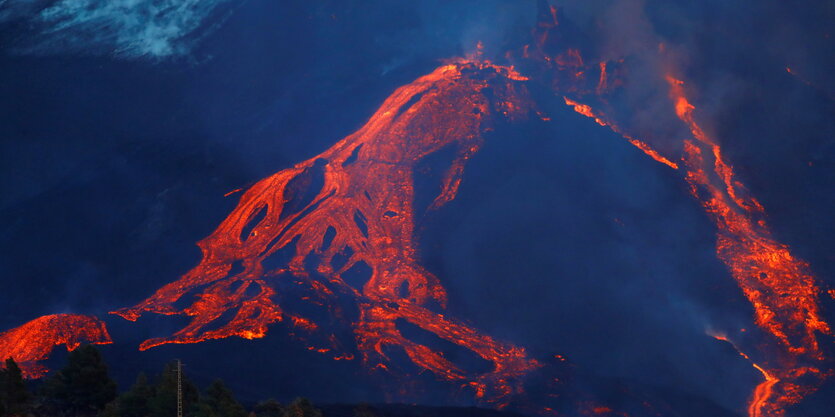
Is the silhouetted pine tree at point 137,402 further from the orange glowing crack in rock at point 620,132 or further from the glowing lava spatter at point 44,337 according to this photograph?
the orange glowing crack in rock at point 620,132

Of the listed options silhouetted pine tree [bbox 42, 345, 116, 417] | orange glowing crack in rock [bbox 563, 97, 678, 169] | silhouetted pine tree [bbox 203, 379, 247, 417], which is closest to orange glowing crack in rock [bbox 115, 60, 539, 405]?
orange glowing crack in rock [bbox 563, 97, 678, 169]

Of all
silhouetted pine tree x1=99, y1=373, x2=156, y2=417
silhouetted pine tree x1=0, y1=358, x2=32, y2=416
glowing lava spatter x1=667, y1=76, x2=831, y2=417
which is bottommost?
silhouetted pine tree x1=0, y1=358, x2=32, y2=416

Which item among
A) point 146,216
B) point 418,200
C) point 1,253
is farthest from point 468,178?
point 1,253

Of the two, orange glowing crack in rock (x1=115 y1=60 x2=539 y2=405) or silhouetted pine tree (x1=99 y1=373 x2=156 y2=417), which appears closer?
silhouetted pine tree (x1=99 y1=373 x2=156 y2=417)

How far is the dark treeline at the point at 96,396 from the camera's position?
1154 cm

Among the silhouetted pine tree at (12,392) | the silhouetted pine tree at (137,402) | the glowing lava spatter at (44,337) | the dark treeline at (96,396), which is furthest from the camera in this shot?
the glowing lava spatter at (44,337)

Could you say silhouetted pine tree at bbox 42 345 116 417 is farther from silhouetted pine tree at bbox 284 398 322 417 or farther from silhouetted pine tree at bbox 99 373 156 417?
silhouetted pine tree at bbox 284 398 322 417

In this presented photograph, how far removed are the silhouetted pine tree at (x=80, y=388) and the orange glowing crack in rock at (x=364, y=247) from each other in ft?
14.2

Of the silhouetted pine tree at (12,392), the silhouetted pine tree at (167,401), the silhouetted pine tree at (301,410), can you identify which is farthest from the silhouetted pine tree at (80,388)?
the silhouetted pine tree at (301,410)

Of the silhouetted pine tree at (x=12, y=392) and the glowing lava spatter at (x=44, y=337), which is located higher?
the silhouetted pine tree at (x=12, y=392)

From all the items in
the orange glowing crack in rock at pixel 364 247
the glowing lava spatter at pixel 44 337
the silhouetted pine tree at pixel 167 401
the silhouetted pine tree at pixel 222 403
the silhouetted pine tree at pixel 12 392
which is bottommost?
the glowing lava spatter at pixel 44 337

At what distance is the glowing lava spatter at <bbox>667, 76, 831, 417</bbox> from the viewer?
1786 cm

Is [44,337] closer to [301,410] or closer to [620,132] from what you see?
[301,410]

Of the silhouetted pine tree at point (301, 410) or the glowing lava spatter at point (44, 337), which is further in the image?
the glowing lava spatter at point (44, 337)
